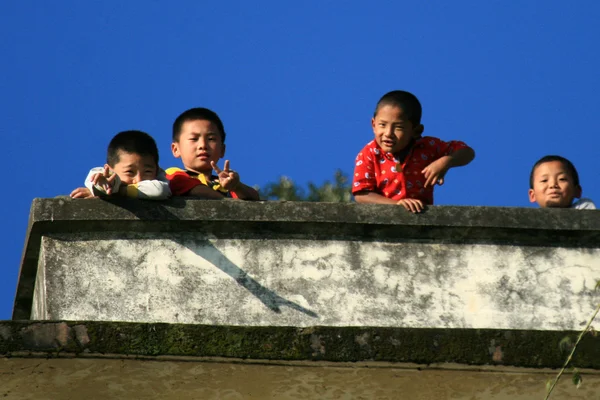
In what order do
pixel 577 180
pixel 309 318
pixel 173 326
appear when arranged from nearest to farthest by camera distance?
pixel 173 326
pixel 309 318
pixel 577 180

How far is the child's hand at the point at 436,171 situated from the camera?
951 centimetres

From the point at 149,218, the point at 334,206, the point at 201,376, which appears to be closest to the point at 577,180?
the point at 334,206

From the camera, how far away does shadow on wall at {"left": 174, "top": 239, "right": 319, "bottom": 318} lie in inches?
324

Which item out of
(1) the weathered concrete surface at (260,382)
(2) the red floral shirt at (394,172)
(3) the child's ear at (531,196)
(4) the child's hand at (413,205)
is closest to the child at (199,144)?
(2) the red floral shirt at (394,172)

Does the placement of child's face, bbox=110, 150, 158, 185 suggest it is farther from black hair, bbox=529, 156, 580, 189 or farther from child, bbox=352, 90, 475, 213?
black hair, bbox=529, 156, 580, 189

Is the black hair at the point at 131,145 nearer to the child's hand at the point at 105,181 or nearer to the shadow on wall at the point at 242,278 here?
the child's hand at the point at 105,181

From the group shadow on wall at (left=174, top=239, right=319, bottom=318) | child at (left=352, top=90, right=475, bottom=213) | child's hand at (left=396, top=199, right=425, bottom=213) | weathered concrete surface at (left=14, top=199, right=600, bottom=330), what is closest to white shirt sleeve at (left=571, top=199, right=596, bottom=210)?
child at (left=352, top=90, right=475, bottom=213)

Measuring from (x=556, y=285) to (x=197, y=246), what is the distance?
1.97m

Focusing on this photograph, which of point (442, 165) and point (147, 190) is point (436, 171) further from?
point (147, 190)

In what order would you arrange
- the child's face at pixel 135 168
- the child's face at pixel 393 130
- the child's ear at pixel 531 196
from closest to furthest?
the child's face at pixel 135 168, the child's face at pixel 393 130, the child's ear at pixel 531 196

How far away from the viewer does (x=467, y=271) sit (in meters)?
8.44

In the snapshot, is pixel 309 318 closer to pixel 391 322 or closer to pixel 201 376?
pixel 391 322

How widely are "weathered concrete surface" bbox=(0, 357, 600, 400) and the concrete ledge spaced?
5 centimetres

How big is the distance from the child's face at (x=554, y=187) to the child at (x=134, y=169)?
2582 millimetres
